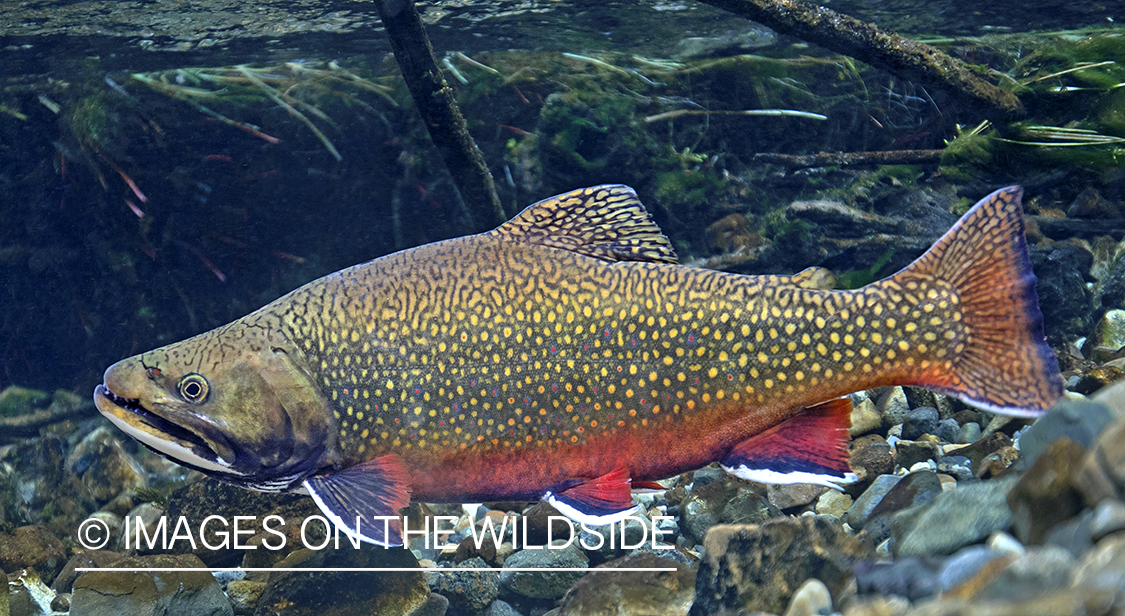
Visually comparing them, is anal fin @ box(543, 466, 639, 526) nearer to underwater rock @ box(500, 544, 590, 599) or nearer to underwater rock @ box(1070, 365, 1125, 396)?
underwater rock @ box(500, 544, 590, 599)

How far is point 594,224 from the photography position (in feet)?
8.21

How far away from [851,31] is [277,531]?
3925mm

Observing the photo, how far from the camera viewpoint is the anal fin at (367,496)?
2215mm

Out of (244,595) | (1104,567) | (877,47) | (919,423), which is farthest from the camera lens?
(877,47)

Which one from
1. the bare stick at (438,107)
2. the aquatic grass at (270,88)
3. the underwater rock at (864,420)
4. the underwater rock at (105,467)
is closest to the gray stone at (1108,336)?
the underwater rock at (864,420)

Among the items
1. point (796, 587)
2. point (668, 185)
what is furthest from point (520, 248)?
point (668, 185)

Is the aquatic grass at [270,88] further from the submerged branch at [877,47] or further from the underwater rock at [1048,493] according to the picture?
the underwater rock at [1048,493]

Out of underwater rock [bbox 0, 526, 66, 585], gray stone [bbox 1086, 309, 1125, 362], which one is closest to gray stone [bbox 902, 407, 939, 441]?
gray stone [bbox 1086, 309, 1125, 362]

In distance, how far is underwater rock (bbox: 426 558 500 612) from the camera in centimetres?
259

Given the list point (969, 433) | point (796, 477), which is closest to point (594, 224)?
point (796, 477)

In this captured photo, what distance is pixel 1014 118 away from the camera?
13.3ft

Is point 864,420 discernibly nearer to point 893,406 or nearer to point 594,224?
point 893,406

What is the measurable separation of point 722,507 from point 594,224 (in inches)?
49.8

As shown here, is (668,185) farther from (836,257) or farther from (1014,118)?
(1014,118)
